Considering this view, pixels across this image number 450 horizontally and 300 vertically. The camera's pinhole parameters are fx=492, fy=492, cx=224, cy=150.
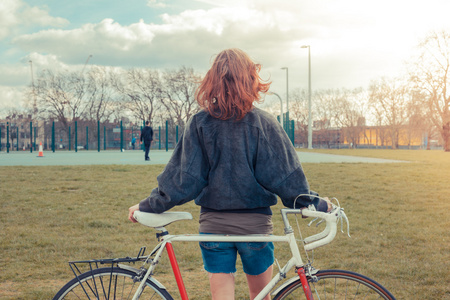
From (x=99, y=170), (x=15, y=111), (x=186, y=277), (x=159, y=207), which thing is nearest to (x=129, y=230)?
(x=186, y=277)

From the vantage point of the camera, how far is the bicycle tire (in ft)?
8.27

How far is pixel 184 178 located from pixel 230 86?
51 centimetres

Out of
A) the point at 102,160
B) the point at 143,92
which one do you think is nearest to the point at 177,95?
the point at 143,92

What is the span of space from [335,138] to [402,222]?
210 ft

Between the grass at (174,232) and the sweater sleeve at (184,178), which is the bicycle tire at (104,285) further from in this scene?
the grass at (174,232)

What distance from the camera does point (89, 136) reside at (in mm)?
44688

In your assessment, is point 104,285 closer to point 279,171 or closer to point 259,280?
point 259,280

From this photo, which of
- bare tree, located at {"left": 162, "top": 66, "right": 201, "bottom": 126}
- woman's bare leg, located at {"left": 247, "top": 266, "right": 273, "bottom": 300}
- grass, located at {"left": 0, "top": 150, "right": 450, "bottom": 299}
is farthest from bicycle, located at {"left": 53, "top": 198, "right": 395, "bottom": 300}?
bare tree, located at {"left": 162, "top": 66, "right": 201, "bottom": 126}

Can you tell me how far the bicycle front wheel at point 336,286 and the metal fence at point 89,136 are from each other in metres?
40.6

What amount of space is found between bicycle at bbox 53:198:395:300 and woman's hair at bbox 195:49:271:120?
549mm

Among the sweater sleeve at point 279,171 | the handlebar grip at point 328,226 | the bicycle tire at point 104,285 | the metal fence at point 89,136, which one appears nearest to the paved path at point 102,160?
the metal fence at point 89,136

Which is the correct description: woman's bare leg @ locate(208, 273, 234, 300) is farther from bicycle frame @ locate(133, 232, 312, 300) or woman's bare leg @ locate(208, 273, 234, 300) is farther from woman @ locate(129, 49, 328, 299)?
bicycle frame @ locate(133, 232, 312, 300)

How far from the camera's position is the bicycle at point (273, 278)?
238cm

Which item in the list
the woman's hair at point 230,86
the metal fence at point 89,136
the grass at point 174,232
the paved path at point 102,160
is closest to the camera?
the woman's hair at point 230,86
